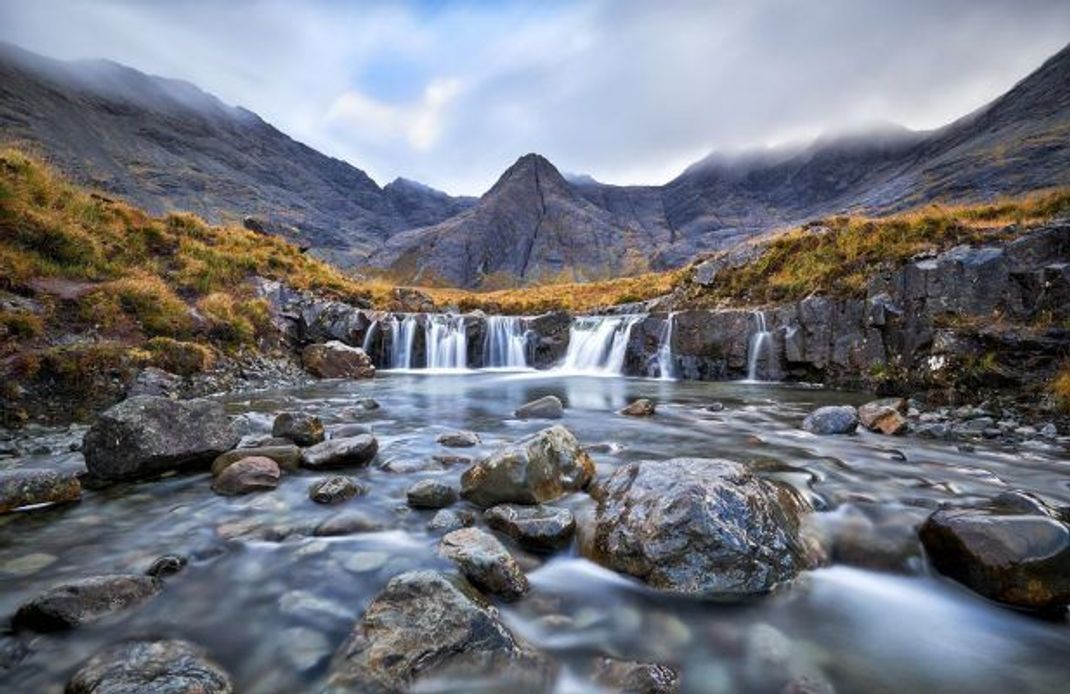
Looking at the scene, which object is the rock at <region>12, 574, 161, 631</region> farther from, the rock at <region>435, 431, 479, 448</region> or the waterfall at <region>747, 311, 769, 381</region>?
the waterfall at <region>747, 311, 769, 381</region>

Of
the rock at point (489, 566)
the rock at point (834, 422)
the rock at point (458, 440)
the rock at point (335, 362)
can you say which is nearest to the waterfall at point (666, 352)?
the rock at point (834, 422)

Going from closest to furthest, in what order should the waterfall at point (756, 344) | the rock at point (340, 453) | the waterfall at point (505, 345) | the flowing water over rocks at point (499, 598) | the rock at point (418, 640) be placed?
1. the rock at point (418, 640)
2. the flowing water over rocks at point (499, 598)
3. the rock at point (340, 453)
4. the waterfall at point (756, 344)
5. the waterfall at point (505, 345)

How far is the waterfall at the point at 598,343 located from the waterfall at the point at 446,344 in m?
5.43

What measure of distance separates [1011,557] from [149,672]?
5876mm

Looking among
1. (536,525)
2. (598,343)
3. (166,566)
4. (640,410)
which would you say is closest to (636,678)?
(536,525)

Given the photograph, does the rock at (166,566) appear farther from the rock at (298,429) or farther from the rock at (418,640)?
the rock at (298,429)

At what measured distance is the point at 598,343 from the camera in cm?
2361

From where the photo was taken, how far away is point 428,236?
184500 millimetres

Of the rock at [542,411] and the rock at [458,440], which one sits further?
the rock at [542,411]

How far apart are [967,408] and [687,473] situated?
8.68 meters

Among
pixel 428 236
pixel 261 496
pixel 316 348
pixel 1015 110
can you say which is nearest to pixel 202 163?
pixel 428 236

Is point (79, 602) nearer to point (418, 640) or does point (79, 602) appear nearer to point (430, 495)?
point (418, 640)

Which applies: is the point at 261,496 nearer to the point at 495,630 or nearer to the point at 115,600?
the point at 115,600

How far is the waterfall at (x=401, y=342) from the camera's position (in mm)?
25062
